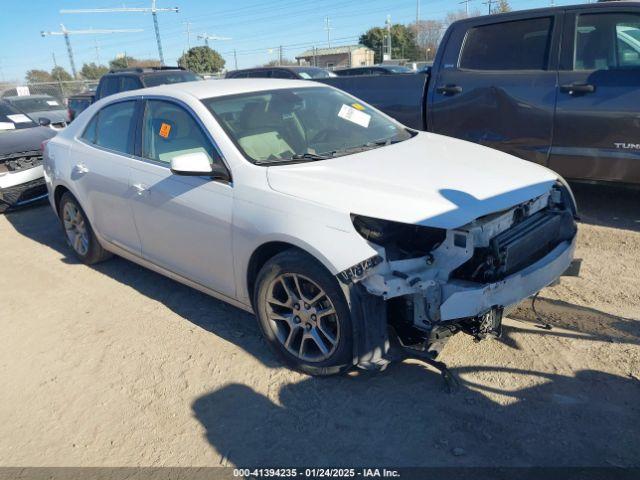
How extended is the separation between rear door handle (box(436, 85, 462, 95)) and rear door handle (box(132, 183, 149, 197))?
3486mm

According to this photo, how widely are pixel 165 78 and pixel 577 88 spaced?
8816 millimetres

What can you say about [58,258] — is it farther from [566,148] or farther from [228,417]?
[566,148]

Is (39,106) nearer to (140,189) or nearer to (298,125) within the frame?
(140,189)

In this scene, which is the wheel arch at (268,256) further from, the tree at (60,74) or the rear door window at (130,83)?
the tree at (60,74)

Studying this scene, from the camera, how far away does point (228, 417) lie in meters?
2.91

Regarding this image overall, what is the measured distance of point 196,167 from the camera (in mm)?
3289

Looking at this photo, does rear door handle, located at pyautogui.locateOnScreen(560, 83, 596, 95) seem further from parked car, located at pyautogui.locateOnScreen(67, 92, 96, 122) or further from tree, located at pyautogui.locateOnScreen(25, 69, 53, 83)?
tree, located at pyautogui.locateOnScreen(25, 69, 53, 83)

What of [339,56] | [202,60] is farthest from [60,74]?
[339,56]

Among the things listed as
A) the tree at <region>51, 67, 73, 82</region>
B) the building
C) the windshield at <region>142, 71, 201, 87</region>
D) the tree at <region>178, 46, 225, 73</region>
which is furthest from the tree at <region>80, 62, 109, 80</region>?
the windshield at <region>142, 71, 201, 87</region>

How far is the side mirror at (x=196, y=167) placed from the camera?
3279 millimetres

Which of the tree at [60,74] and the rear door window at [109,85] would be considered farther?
the tree at [60,74]

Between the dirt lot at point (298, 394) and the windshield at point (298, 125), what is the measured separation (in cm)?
132

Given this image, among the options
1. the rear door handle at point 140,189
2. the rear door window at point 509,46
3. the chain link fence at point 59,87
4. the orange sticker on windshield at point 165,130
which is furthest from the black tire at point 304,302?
the chain link fence at point 59,87

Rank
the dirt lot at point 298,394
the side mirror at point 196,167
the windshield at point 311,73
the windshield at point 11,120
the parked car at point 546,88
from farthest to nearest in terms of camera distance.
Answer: the windshield at point 311,73, the windshield at point 11,120, the parked car at point 546,88, the side mirror at point 196,167, the dirt lot at point 298,394
